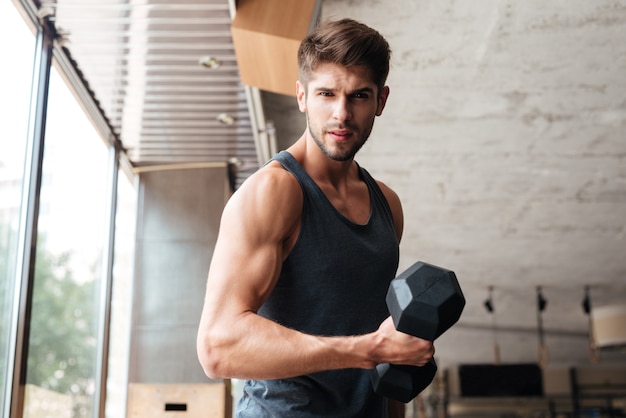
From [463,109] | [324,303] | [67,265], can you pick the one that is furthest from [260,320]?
[463,109]

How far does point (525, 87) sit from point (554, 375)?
12.8 m

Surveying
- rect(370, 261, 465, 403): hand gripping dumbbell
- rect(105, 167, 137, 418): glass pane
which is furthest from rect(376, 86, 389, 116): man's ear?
rect(105, 167, 137, 418): glass pane

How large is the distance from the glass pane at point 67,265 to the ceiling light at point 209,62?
81cm

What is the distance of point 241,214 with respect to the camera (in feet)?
4.42

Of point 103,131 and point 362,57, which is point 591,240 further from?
point 362,57

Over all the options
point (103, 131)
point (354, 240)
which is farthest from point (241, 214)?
point (103, 131)

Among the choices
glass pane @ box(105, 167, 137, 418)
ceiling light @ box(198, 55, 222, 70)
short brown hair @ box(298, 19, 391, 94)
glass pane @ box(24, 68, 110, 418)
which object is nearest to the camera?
short brown hair @ box(298, 19, 391, 94)

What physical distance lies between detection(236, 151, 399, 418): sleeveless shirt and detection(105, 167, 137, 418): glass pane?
4.60 metres

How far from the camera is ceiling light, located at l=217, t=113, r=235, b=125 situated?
5.41 meters

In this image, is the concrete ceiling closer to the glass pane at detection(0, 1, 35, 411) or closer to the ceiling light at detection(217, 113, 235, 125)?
the ceiling light at detection(217, 113, 235, 125)

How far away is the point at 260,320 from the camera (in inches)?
49.9

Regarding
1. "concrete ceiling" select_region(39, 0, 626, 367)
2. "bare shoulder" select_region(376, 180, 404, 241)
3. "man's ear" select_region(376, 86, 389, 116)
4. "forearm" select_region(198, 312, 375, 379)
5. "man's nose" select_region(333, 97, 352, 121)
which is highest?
"concrete ceiling" select_region(39, 0, 626, 367)

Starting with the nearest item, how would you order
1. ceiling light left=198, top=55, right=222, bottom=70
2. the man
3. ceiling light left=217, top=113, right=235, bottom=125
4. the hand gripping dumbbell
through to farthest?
the hand gripping dumbbell
the man
ceiling light left=198, top=55, right=222, bottom=70
ceiling light left=217, top=113, right=235, bottom=125

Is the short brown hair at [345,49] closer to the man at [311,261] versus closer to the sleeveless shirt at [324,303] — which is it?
the man at [311,261]
